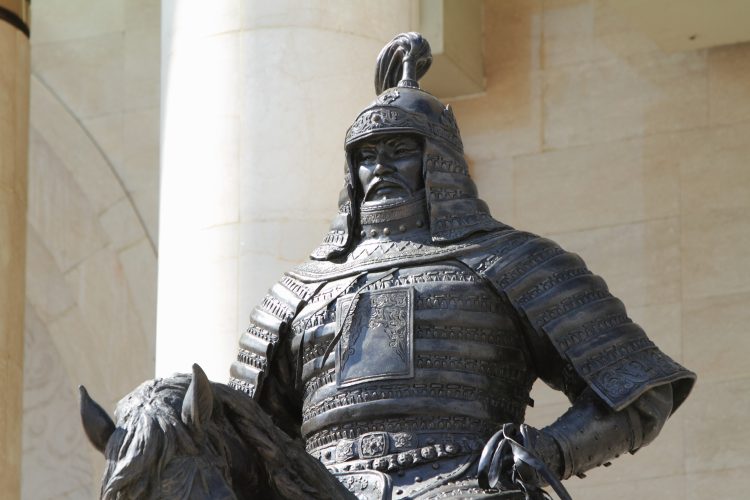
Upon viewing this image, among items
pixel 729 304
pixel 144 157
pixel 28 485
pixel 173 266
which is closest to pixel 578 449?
pixel 173 266

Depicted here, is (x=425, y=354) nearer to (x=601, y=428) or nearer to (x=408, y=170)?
(x=601, y=428)

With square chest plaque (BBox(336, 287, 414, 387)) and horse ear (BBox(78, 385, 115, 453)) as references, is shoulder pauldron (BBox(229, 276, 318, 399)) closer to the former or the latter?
square chest plaque (BBox(336, 287, 414, 387))

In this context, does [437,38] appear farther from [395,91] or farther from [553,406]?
[395,91]

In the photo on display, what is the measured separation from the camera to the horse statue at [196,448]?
26.6 ft

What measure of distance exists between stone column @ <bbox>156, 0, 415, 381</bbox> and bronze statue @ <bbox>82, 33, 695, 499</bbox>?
314 cm

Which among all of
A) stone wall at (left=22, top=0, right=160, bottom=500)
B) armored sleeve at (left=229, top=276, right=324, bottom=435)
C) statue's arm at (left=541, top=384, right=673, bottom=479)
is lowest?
statue's arm at (left=541, top=384, right=673, bottom=479)

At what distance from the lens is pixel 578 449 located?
9.09m

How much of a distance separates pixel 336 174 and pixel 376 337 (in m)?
3.78

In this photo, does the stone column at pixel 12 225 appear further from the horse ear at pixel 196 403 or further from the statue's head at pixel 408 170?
the horse ear at pixel 196 403

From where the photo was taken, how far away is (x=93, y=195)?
55.0 ft

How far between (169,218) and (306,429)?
4.19 metres

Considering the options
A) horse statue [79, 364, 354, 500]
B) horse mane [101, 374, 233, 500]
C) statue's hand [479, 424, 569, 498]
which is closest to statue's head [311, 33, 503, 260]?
statue's hand [479, 424, 569, 498]

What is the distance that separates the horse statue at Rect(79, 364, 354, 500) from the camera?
320 inches

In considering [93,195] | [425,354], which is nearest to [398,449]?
[425,354]
